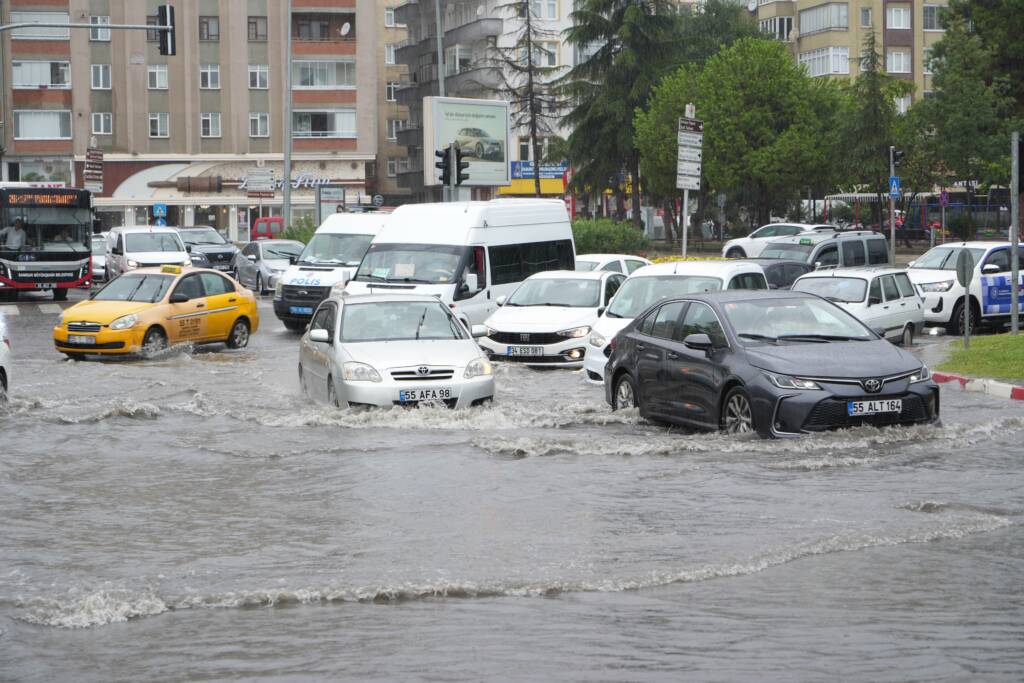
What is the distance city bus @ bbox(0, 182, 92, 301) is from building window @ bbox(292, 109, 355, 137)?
4312 centimetres

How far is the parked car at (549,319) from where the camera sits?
22.0m

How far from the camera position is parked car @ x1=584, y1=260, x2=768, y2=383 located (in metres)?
19.5

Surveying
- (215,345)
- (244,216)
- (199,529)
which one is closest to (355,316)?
(199,529)

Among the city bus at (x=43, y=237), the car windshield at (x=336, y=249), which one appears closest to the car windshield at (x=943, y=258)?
the car windshield at (x=336, y=249)

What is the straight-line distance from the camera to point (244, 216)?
81.7 m

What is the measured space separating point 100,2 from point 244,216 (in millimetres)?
13346

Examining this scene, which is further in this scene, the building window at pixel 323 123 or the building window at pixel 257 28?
the building window at pixel 323 123

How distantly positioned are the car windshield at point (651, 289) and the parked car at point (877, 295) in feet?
Result: 14.8

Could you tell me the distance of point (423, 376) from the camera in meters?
15.6

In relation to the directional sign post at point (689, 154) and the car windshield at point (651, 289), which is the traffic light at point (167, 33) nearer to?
the directional sign post at point (689, 154)

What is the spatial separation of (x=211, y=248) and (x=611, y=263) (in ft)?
84.0

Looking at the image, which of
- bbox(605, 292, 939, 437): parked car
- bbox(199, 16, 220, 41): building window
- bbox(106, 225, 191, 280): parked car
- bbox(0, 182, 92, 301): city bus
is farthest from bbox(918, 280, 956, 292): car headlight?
bbox(199, 16, 220, 41): building window

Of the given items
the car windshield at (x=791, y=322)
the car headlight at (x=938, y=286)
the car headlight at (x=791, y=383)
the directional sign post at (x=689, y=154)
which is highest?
the directional sign post at (x=689, y=154)

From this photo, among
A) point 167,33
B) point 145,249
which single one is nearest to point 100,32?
point 145,249
